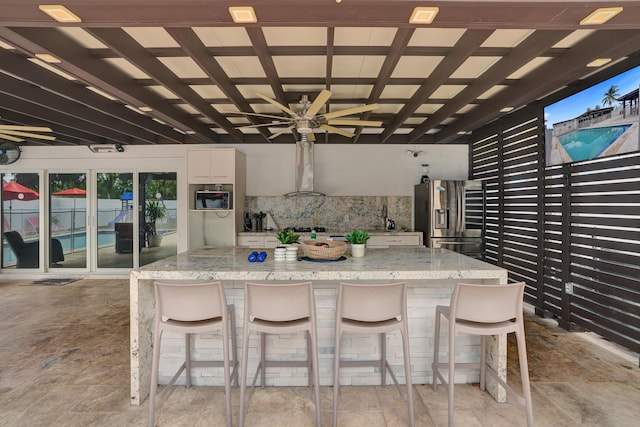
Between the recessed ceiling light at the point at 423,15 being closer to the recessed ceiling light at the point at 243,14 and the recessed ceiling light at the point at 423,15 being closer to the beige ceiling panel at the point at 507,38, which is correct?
the recessed ceiling light at the point at 243,14

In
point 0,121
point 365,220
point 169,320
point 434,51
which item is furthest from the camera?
point 365,220

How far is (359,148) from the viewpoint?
20.2 feet

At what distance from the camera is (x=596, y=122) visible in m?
3.28

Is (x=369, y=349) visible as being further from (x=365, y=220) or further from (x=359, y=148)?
(x=359, y=148)

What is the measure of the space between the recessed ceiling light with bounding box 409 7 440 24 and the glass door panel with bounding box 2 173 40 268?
7387 mm

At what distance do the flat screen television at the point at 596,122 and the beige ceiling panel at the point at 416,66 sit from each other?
1.67 m

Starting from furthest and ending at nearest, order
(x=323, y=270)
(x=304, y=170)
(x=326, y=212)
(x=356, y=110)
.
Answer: (x=326, y=212) < (x=304, y=170) < (x=356, y=110) < (x=323, y=270)

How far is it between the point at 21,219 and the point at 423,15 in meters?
7.92

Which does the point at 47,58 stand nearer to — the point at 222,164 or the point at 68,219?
the point at 222,164

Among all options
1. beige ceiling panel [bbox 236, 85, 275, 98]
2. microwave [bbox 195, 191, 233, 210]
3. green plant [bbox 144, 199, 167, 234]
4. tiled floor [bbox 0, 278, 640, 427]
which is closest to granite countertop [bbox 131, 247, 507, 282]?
tiled floor [bbox 0, 278, 640, 427]

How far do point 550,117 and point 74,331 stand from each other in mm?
6100

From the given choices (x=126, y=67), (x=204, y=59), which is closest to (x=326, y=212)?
(x=204, y=59)

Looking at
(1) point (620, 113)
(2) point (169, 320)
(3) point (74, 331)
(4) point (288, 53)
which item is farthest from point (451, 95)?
(3) point (74, 331)

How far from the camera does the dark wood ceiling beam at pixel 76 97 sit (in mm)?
2832
